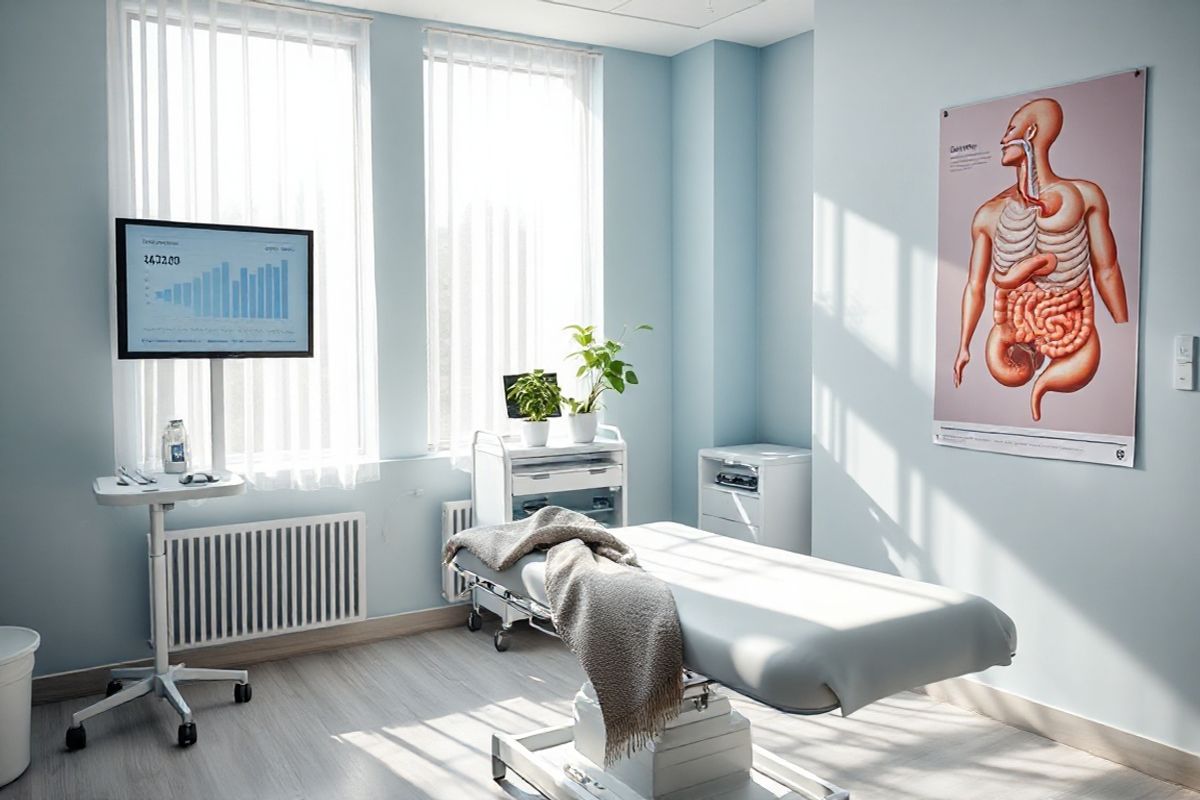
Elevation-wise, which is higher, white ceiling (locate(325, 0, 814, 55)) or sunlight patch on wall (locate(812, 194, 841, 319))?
white ceiling (locate(325, 0, 814, 55))

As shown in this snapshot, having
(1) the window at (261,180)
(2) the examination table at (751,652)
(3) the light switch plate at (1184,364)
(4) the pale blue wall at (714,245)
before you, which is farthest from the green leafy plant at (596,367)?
(3) the light switch plate at (1184,364)

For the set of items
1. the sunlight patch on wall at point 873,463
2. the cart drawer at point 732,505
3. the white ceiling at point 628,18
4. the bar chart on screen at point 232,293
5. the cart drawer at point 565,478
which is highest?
the white ceiling at point 628,18

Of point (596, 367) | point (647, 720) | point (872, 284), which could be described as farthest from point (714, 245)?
point (647, 720)

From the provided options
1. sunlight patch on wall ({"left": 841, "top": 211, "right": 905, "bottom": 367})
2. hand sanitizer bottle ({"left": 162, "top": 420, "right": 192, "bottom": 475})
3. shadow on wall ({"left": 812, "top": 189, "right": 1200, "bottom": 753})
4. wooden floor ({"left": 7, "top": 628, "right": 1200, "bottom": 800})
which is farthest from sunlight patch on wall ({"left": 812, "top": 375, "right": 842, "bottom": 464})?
hand sanitizer bottle ({"left": 162, "top": 420, "right": 192, "bottom": 475})

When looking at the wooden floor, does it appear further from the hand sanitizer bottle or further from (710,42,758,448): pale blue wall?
(710,42,758,448): pale blue wall

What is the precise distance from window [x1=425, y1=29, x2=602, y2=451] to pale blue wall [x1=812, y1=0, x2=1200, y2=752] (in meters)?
1.28

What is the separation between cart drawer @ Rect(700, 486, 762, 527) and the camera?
4.34m

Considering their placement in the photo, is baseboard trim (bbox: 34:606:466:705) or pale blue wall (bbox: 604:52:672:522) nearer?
baseboard trim (bbox: 34:606:466:705)

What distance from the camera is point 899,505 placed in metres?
3.65

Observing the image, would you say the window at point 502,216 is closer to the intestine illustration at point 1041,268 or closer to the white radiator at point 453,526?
the white radiator at point 453,526

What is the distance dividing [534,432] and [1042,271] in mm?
2177

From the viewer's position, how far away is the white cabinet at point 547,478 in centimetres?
415

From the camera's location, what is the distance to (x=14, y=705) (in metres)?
2.94

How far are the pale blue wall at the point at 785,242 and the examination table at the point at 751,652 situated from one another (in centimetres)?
184
